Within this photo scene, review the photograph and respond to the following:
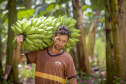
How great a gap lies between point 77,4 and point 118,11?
2269mm

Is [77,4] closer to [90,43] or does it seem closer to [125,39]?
[125,39]

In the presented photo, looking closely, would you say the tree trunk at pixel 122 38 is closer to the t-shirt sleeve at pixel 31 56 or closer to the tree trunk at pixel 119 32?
the tree trunk at pixel 119 32

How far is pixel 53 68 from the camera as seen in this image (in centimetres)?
280

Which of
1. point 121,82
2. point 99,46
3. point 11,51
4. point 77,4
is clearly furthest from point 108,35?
point 99,46

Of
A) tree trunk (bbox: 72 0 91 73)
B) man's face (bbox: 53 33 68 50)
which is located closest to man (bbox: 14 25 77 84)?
man's face (bbox: 53 33 68 50)

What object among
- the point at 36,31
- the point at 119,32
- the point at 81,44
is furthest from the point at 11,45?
the point at 119,32

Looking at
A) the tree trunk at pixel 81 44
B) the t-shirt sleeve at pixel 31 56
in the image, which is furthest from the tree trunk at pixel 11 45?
the t-shirt sleeve at pixel 31 56

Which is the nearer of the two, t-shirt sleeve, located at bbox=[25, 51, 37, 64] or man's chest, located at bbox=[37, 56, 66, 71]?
A: man's chest, located at bbox=[37, 56, 66, 71]

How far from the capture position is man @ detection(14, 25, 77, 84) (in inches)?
109

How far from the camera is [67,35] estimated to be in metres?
2.80

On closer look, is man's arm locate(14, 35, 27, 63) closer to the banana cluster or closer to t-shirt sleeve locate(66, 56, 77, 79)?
the banana cluster

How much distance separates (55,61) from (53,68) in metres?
0.13

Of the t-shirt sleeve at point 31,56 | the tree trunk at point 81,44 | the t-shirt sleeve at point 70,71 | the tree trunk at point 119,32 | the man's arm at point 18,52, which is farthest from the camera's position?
the tree trunk at point 81,44

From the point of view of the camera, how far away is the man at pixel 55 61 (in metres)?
2.77
